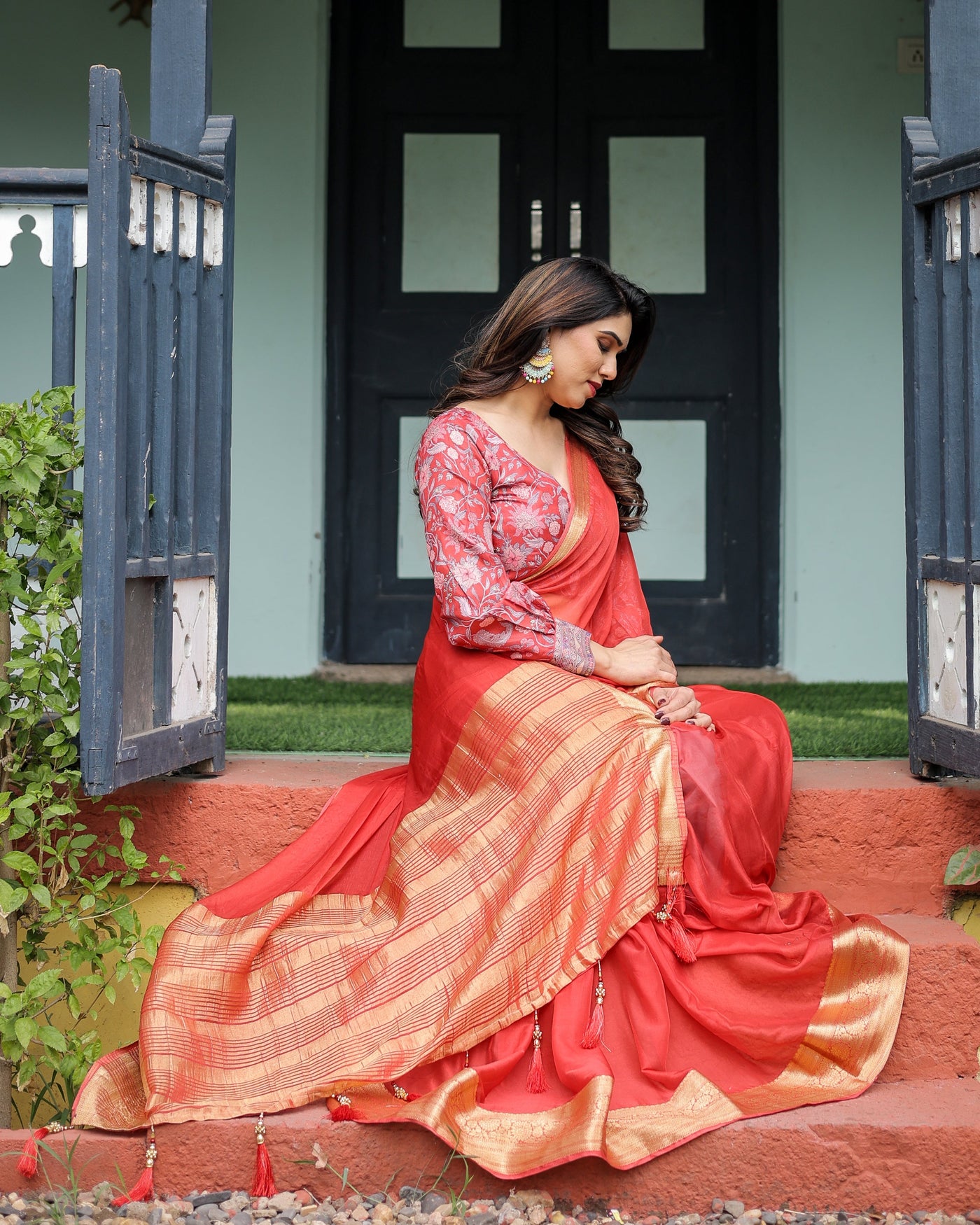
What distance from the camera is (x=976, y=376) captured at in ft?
9.43

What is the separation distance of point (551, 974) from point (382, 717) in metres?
1.80

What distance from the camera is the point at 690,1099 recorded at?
7.96ft

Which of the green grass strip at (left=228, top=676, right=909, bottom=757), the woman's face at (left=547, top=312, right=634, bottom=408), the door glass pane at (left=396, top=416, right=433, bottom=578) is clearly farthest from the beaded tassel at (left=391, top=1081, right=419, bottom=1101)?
the door glass pane at (left=396, top=416, right=433, bottom=578)

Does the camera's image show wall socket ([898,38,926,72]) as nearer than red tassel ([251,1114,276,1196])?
No

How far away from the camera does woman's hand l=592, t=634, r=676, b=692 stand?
293 centimetres

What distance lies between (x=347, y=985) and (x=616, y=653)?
91 cm

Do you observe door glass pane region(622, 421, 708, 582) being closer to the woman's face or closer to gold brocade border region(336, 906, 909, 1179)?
the woman's face

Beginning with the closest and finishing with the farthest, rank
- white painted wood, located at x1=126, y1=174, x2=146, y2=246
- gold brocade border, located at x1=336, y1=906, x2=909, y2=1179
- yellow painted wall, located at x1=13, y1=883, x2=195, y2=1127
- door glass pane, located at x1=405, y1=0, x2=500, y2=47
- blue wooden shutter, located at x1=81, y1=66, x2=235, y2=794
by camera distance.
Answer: gold brocade border, located at x1=336, y1=906, x2=909, y2=1179 → blue wooden shutter, located at x1=81, y1=66, x2=235, y2=794 → white painted wood, located at x1=126, y1=174, x2=146, y2=246 → yellow painted wall, located at x1=13, y1=883, x2=195, y2=1127 → door glass pane, located at x1=405, y1=0, x2=500, y2=47

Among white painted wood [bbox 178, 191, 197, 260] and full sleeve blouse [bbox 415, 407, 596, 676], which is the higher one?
white painted wood [bbox 178, 191, 197, 260]

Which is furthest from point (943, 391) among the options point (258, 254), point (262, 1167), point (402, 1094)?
point (258, 254)

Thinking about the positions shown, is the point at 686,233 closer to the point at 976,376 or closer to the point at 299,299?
the point at 299,299

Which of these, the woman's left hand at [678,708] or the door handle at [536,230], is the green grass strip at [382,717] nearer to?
the woman's left hand at [678,708]

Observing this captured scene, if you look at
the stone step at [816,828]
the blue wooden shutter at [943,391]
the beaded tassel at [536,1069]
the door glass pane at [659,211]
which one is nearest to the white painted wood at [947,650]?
the blue wooden shutter at [943,391]

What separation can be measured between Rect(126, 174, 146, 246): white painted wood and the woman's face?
2.86ft
